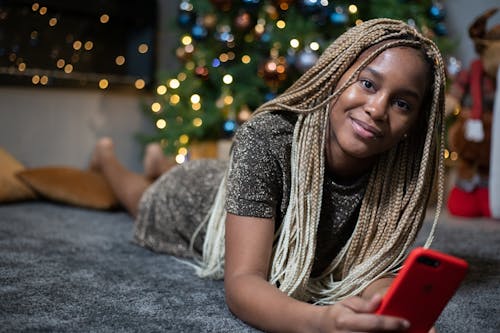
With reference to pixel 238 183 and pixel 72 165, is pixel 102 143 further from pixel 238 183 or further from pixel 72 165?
pixel 238 183

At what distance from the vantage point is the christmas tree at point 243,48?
271cm

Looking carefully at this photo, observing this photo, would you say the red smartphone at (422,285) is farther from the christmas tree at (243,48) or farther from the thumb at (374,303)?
the christmas tree at (243,48)

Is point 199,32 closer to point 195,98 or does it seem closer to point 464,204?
point 195,98

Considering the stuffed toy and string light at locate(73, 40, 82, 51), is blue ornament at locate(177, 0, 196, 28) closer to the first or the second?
string light at locate(73, 40, 82, 51)

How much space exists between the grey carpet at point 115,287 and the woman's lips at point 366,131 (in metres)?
0.36

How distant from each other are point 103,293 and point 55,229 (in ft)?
2.56

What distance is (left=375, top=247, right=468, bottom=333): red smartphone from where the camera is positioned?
31.4 inches

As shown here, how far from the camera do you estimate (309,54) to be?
261 centimetres

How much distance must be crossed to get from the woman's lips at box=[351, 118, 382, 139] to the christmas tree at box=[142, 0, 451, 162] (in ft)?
5.13

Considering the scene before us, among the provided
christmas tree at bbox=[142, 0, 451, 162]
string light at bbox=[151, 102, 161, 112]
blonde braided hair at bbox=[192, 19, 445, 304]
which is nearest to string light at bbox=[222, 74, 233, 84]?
christmas tree at bbox=[142, 0, 451, 162]

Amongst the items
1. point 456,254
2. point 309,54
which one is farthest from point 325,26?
point 456,254

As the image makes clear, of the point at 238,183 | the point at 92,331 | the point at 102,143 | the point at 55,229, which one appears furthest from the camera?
the point at 102,143

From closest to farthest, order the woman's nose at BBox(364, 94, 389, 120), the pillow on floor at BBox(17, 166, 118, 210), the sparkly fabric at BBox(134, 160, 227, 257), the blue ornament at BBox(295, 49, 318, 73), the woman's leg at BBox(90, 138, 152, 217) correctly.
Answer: the woman's nose at BBox(364, 94, 389, 120), the sparkly fabric at BBox(134, 160, 227, 257), the woman's leg at BBox(90, 138, 152, 217), the pillow on floor at BBox(17, 166, 118, 210), the blue ornament at BBox(295, 49, 318, 73)

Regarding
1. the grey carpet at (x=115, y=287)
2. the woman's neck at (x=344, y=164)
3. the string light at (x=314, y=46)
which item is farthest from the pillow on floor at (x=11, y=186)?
the woman's neck at (x=344, y=164)
